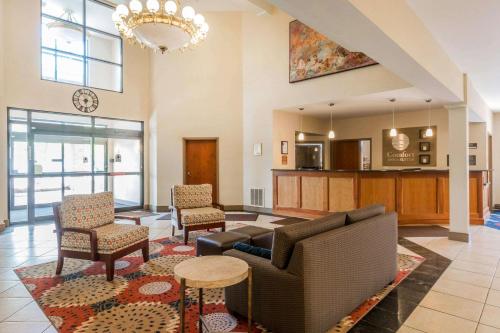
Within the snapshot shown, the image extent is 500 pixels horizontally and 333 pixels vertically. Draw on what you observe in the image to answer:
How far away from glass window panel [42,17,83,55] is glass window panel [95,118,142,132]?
170 centimetres

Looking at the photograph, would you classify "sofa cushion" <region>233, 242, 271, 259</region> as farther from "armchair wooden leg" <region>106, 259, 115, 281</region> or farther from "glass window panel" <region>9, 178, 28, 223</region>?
"glass window panel" <region>9, 178, 28, 223</region>

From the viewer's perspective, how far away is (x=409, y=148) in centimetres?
768

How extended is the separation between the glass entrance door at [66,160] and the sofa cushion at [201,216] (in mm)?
2998

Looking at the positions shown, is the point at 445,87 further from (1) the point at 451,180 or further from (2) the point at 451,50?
(1) the point at 451,180

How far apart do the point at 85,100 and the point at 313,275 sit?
7.14 metres

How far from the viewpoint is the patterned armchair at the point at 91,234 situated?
329 centimetres

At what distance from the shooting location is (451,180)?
4.82 m

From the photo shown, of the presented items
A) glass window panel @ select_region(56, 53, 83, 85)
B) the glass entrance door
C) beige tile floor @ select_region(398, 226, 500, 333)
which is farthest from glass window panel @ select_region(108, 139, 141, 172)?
beige tile floor @ select_region(398, 226, 500, 333)

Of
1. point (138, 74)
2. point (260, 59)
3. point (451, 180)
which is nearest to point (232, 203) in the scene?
point (260, 59)

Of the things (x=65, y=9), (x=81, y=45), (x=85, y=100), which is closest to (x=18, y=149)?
(x=85, y=100)

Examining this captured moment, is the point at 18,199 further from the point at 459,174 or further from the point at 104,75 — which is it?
the point at 459,174

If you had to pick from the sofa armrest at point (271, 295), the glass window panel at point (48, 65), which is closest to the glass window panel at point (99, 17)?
the glass window panel at point (48, 65)

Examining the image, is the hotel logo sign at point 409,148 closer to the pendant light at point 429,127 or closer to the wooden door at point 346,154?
the pendant light at point 429,127

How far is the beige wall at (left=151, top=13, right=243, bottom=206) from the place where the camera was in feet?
25.9
